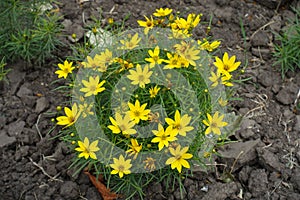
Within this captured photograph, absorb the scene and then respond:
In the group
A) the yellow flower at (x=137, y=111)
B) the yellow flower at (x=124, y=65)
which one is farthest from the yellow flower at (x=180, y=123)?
the yellow flower at (x=124, y=65)

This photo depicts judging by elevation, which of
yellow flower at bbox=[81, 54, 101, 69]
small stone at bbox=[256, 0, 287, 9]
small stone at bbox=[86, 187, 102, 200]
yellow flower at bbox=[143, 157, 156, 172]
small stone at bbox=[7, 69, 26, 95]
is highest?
yellow flower at bbox=[81, 54, 101, 69]

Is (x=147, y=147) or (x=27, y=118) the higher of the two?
(x=147, y=147)

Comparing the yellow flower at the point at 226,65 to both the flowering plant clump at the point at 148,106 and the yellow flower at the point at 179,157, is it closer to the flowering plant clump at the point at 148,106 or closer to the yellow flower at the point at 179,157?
the flowering plant clump at the point at 148,106

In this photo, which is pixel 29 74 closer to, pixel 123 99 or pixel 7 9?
pixel 7 9

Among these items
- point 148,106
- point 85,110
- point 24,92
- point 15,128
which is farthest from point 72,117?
point 24,92

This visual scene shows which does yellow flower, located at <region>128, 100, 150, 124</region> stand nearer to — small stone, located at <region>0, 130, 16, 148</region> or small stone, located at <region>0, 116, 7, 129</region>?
small stone, located at <region>0, 130, 16, 148</region>

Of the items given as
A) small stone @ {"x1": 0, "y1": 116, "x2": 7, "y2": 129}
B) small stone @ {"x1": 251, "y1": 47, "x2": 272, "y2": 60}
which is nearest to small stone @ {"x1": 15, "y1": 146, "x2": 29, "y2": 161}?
small stone @ {"x1": 0, "y1": 116, "x2": 7, "y2": 129}

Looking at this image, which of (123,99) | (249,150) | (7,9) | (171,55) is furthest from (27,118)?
(249,150)
